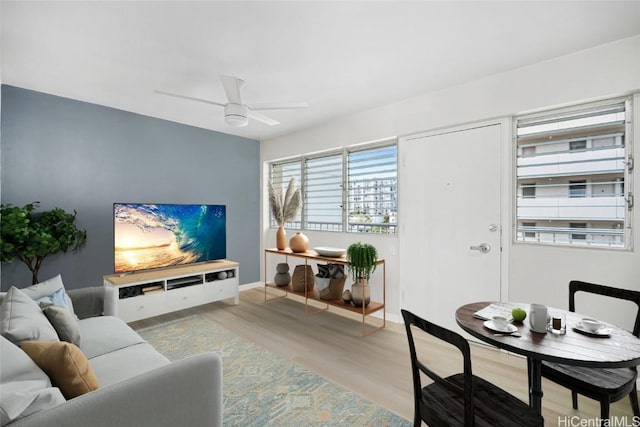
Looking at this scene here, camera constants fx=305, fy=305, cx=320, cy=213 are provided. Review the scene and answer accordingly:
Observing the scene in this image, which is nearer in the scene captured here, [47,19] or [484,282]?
[47,19]

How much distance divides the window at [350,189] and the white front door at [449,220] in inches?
9.2

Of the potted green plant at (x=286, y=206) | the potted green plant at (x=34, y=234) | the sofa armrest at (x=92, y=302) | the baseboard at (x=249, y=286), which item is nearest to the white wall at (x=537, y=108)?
the potted green plant at (x=286, y=206)

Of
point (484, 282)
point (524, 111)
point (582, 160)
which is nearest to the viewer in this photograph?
point (582, 160)

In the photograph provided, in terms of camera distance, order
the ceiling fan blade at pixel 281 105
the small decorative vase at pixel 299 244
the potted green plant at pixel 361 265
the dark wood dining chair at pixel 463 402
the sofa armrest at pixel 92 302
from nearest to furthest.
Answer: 1. the dark wood dining chair at pixel 463 402
2. the sofa armrest at pixel 92 302
3. the ceiling fan blade at pixel 281 105
4. the potted green plant at pixel 361 265
5. the small decorative vase at pixel 299 244

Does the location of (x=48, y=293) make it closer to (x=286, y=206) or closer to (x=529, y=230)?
A: (x=286, y=206)

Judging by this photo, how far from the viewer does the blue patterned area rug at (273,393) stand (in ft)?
6.12

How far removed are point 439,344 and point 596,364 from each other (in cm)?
180

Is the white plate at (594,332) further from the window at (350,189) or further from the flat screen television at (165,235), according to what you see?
the flat screen television at (165,235)

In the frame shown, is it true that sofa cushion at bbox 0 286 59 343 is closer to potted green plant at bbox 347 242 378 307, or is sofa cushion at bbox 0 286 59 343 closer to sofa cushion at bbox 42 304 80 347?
sofa cushion at bbox 42 304 80 347

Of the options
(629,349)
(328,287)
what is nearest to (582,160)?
(629,349)

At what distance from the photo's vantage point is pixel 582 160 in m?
2.40

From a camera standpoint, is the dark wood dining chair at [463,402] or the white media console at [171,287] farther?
the white media console at [171,287]

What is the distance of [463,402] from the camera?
1386mm

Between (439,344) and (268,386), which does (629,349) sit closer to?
(439,344)
